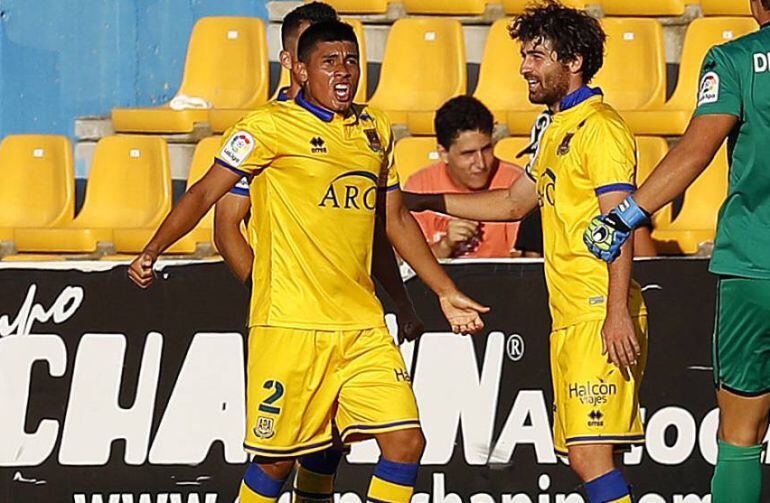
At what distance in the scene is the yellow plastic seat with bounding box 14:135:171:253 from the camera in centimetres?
995

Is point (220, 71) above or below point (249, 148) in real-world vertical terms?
above

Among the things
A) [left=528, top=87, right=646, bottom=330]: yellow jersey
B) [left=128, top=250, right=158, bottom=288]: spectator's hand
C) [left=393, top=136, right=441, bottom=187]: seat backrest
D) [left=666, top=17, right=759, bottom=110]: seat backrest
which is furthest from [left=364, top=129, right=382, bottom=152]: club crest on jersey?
[left=666, top=17, right=759, bottom=110]: seat backrest

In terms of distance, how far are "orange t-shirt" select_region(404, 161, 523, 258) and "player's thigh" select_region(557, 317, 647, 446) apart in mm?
2447

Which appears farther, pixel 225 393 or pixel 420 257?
pixel 225 393

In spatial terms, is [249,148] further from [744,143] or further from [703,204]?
[703,204]

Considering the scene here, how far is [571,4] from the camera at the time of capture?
10789 mm

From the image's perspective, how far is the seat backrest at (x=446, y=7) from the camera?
35.5 ft

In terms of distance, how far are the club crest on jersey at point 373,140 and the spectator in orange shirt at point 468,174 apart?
2009 mm

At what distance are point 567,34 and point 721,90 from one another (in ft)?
3.31

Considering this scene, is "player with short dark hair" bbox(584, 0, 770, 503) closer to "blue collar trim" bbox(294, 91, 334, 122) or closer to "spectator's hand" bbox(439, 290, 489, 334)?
"spectator's hand" bbox(439, 290, 489, 334)

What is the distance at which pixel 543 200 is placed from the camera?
5902 millimetres

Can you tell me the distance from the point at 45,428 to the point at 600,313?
2.87m

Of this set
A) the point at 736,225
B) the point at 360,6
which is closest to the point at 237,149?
the point at 736,225

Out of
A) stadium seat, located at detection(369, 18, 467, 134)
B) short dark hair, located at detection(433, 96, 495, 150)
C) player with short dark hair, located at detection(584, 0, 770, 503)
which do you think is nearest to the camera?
player with short dark hair, located at detection(584, 0, 770, 503)
